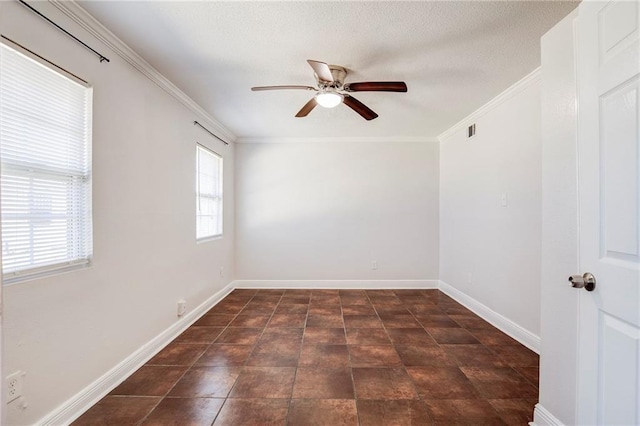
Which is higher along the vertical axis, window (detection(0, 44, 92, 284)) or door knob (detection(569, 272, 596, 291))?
window (detection(0, 44, 92, 284))

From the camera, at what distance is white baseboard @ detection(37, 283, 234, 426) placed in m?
1.47

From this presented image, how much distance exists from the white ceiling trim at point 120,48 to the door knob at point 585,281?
285cm

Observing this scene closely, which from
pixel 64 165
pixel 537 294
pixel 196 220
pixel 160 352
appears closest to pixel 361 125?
pixel 196 220

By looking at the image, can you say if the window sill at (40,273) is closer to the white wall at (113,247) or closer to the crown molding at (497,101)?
the white wall at (113,247)

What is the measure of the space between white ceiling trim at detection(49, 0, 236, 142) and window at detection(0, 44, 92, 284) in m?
0.35

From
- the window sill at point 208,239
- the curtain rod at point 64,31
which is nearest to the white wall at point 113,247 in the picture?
the curtain rod at point 64,31

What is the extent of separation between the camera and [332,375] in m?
1.96

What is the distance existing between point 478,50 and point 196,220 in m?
3.06

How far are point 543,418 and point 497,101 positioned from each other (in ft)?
8.71

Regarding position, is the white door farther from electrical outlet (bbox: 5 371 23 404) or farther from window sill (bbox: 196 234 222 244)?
window sill (bbox: 196 234 222 244)

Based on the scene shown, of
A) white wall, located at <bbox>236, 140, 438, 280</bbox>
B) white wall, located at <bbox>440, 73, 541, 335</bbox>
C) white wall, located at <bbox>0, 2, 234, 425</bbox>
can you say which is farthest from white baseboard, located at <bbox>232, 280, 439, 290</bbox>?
white wall, located at <bbox>0, 2, 234, 425</bbox>

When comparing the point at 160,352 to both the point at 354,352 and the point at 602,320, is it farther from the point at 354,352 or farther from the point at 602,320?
the point at 602,320

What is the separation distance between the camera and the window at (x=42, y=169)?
126 centimetres

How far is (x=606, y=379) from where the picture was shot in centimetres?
103
